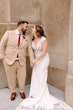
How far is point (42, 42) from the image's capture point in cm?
417

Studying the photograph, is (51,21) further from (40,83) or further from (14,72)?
(40,83)

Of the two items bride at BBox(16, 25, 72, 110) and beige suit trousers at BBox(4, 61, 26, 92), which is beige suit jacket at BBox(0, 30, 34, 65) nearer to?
beige suit trousers at BBox(4, 61, 26, 92)

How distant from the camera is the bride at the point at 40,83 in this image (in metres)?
4.03

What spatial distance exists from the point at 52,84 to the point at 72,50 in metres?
1.93

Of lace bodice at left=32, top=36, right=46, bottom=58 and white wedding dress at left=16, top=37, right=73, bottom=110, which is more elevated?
lace bodice at left=32, top=36, right=46, bottom=58

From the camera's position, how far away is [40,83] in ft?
14.0

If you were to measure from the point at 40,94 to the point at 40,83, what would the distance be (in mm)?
234

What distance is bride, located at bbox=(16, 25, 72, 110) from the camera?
4029 millimetres

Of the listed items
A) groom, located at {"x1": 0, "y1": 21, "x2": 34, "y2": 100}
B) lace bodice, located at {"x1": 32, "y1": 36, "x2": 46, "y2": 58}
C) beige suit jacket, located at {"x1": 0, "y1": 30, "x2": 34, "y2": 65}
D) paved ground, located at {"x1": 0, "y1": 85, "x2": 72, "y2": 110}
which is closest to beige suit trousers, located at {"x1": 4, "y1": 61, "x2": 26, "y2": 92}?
groom, located at {"x1": 0, "y1": 21, "x2": 34, "y2": 100}

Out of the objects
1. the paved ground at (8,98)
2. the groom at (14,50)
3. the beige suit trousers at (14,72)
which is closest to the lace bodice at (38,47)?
the groom at (14,50)

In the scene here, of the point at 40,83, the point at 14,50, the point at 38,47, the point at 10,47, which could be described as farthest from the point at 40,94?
the point at 10,47

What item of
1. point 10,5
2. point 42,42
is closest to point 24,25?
point 42,42

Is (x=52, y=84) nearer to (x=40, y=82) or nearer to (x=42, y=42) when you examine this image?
(x=40, y=82)

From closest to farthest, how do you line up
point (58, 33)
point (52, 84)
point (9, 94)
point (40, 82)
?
point (40, 82) < point (9, 94) < point (58, 33) < point (52, 84)
